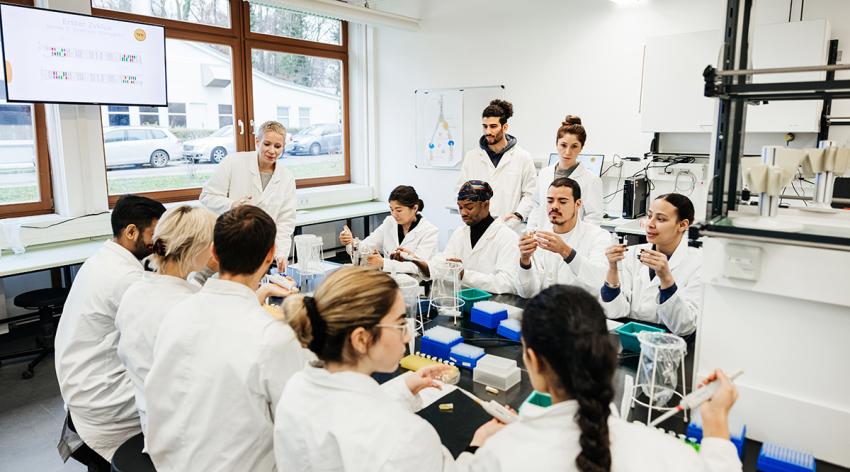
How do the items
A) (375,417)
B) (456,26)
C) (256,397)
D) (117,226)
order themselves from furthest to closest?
(456,26) < (117,226) < (256,397) < (375,417)

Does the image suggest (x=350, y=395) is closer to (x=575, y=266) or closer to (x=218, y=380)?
(x=218, y=380)

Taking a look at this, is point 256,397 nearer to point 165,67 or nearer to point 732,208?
point 732,208

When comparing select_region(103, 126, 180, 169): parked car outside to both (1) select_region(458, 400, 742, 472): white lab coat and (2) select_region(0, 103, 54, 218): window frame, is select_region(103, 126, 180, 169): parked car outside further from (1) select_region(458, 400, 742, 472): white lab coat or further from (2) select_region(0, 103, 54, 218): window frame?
(1) select_region(458, 400, 742, 472): white lab coat

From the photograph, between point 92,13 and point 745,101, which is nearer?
point 745,101

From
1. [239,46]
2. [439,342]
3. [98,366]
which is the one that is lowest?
[98,366]

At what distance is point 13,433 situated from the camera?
9.06 ft

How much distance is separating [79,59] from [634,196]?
160 inches

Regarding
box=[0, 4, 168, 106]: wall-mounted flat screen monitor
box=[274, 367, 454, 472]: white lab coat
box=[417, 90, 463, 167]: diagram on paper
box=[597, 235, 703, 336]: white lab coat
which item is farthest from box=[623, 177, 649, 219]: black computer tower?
box=[0, 4, 168, 106]: wall-mounted flat screen monitor

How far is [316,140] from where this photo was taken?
603 centimetres

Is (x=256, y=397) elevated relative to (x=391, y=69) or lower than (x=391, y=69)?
lower

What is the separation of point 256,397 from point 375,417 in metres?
0.43

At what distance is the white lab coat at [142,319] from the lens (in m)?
1.66

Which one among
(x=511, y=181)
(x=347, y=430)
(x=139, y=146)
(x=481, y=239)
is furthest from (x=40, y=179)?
(x=347, y=430)

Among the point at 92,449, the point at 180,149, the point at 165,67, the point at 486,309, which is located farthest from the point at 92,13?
the point at 486,309
